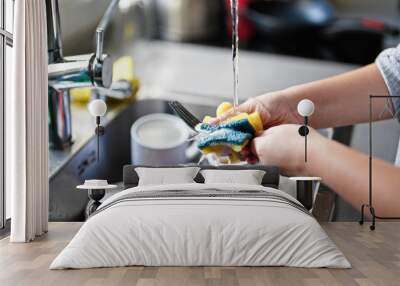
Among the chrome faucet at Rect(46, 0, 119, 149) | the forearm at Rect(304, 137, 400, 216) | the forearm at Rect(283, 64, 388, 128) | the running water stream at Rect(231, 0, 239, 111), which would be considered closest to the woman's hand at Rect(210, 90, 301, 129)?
the forearm at Rect(283, 64, 388, 128)

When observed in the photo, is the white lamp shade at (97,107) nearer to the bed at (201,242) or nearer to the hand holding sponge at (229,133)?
the hand holding sponge at (229,133)

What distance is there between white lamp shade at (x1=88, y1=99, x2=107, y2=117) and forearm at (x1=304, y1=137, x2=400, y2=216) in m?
1.94

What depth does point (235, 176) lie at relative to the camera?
581 centimetres

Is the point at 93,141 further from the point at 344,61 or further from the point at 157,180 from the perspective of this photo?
the point at 344,61

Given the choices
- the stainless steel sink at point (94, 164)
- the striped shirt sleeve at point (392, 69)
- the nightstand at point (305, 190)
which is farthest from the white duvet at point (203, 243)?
the striped shirt sleeve at point (392, 69)

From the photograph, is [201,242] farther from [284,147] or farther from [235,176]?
[284,147]

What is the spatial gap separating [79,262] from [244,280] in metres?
1.02

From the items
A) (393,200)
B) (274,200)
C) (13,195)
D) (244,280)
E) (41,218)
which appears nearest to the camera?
(244,280)

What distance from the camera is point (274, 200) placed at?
14.7ft

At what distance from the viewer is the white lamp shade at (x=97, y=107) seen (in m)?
6.19

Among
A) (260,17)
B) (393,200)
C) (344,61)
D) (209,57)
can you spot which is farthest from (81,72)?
(393,200)

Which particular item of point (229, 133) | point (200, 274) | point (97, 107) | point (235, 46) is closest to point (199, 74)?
point (235, 46)

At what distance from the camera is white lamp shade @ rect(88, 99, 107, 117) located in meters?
6.19

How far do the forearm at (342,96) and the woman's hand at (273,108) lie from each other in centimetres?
2
